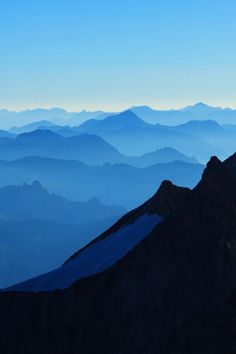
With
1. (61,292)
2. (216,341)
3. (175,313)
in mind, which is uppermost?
(61,292)

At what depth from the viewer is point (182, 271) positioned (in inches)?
1716

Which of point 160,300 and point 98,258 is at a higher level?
point 98,258

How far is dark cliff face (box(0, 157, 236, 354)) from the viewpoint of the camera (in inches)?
1522

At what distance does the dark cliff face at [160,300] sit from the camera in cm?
3866

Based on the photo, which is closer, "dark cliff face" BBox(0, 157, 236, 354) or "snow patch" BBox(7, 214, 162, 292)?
"dark cliff face" BBox(0, 157, 236, 354)

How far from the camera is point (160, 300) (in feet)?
142

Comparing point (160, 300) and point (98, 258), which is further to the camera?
point (98, 258)

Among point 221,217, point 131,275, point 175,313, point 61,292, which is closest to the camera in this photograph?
point 175,313

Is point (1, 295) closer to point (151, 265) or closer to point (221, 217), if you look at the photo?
point (151, 265)

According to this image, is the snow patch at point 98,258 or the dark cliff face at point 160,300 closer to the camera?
the dark cliff face at point 160,300

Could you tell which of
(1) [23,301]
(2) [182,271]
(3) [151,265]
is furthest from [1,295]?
(2) [182,271]

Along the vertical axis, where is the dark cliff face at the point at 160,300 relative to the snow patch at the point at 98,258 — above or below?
below

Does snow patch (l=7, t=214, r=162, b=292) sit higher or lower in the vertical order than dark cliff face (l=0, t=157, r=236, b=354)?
higher

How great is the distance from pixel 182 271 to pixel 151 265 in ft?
13.1
